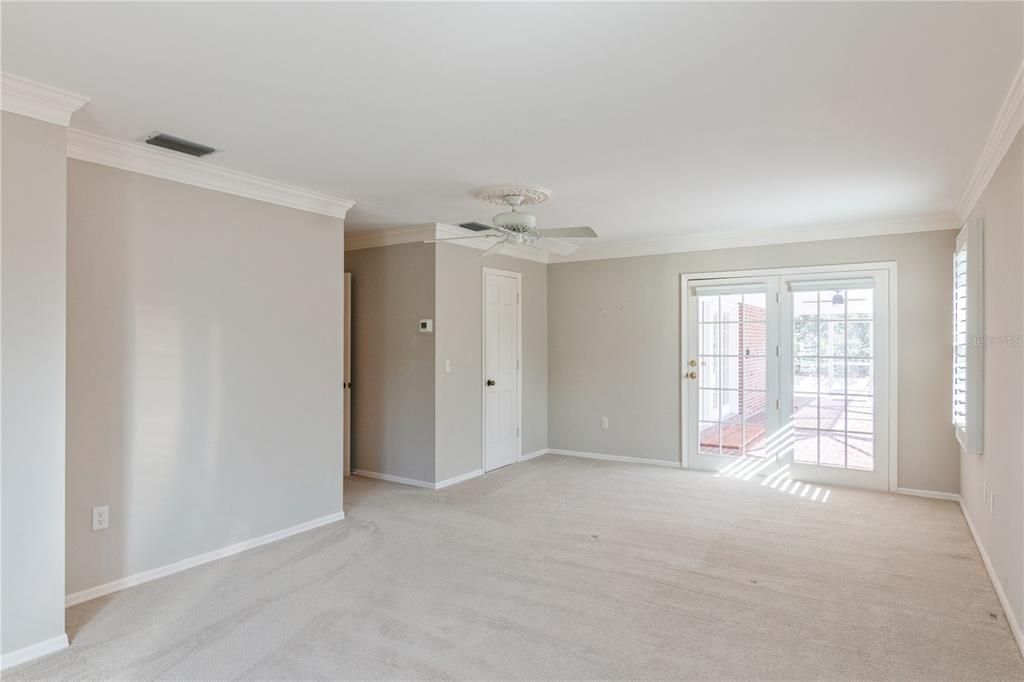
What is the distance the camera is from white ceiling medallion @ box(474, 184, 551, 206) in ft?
13.1

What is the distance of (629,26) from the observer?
1.96 metres

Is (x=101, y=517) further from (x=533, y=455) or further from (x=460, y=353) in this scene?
(x=533, y=455)

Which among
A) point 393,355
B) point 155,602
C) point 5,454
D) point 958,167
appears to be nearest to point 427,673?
point 155,602

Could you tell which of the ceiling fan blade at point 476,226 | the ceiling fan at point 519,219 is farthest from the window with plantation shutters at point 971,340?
the ceiling fan blade at point 476,226

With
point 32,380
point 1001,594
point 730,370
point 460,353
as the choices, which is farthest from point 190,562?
point 730,370

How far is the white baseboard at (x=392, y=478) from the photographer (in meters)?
5.36

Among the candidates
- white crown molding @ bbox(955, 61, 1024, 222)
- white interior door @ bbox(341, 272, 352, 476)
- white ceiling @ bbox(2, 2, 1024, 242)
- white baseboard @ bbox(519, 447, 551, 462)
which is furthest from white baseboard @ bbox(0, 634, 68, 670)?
white crown molding @ bbox(955, 61, 1024, 222)

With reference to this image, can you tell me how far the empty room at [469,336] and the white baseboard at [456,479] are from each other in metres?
0.03

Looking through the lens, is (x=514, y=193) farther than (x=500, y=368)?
No

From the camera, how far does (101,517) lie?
310 cm

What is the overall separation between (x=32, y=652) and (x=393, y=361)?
11.1ft

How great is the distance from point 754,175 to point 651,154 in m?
0.87

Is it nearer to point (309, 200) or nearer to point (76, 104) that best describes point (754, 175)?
point (309, 200)

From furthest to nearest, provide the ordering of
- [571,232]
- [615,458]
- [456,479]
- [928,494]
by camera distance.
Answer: [615,458]
[456,479]
[928,494]
[571,232]
